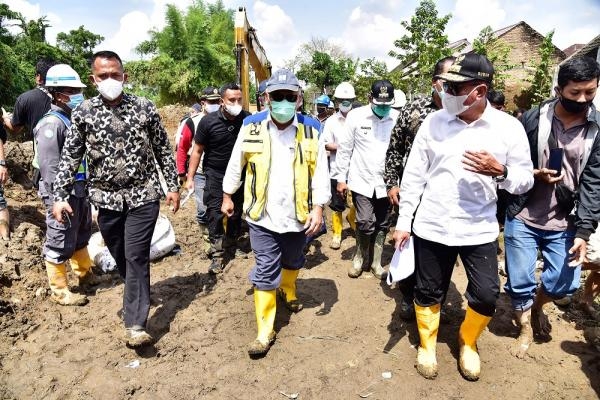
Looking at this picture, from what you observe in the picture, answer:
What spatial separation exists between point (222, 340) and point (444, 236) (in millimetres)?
2000

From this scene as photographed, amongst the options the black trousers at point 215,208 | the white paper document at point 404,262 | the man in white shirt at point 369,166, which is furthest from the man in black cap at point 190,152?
the white paper document at point 404,262

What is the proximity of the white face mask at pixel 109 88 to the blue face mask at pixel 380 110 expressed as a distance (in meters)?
2.56

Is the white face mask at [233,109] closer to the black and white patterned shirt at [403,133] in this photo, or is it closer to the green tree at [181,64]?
the black and white patterned shirt at [403,133]

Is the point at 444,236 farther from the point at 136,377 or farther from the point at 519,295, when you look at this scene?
the point at 136,377

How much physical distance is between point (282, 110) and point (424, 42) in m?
13.6

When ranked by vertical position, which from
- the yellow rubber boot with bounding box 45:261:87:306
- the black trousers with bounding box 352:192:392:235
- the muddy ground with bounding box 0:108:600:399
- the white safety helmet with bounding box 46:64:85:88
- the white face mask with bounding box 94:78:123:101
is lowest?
the muddy ground with bounding box 0:108:600:399

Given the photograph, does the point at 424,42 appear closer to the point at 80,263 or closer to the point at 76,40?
the point at 80,263

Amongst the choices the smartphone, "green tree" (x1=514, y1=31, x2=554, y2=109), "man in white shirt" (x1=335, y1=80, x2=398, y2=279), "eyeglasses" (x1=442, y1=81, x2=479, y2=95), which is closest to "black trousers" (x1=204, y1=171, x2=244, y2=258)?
"man in white shirt" (x1=335, y1=80, x2=398, y2=279)

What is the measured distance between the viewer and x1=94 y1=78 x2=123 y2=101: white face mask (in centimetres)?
317

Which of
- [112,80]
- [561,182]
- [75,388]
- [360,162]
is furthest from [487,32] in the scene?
[75,388]

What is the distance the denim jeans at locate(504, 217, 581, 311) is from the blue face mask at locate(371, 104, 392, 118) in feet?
6.03

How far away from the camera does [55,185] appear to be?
329 centimetres

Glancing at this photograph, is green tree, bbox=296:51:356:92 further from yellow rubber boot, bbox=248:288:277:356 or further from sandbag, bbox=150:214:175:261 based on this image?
yellow rubber boot, bbox=248:288:277:356

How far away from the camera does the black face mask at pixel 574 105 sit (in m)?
2.86
